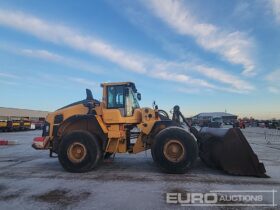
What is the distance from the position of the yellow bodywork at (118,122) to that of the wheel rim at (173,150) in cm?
111

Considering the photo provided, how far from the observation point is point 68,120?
10750 millimetres

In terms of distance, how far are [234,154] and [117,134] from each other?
12.1 ft

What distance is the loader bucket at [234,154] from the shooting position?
885 centimetres

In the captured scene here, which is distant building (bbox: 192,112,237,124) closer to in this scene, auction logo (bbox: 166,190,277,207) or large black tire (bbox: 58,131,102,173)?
large black tire (bbox: 58,131,102,173)

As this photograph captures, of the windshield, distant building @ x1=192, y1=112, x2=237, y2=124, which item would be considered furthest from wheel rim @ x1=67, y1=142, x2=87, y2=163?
distant building @ x1=192, y1=112, x2=237, y2=124

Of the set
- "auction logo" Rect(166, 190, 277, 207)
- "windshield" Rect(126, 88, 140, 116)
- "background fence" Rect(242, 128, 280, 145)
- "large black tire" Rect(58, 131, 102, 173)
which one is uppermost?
"windshield" Rect(126, 88, 140, 116)

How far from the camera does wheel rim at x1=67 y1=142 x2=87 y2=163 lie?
32.8 ft

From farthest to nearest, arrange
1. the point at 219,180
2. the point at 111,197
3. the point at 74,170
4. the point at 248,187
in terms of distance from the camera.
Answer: the point at 74,170
the point at 219,180
the point at 248,187
the point at 111,197

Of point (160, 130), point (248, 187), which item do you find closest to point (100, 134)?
point (160, 130)

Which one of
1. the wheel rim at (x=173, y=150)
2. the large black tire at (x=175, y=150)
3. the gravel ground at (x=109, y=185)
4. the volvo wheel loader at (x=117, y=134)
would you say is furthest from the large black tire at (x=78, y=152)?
the wheel rim at (x=173, y=150)

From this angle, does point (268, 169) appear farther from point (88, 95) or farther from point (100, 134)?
point (88, 95)

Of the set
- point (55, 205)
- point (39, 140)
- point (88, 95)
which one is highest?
point (88, 95)

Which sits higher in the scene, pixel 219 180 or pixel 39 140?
pixel 39 140

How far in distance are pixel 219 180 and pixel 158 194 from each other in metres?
2.17
